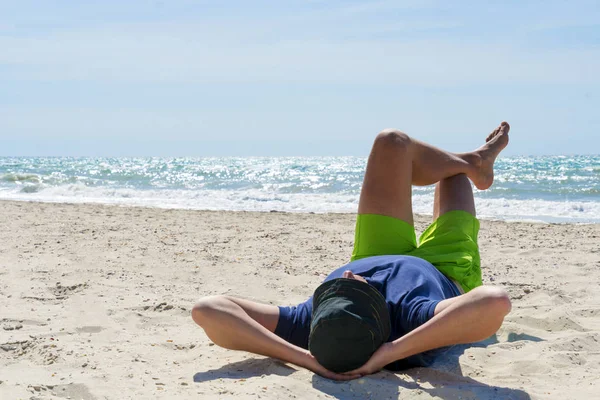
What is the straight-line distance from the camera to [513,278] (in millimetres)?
4578

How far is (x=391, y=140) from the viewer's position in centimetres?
320

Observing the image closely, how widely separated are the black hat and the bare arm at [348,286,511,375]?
0.17 ft

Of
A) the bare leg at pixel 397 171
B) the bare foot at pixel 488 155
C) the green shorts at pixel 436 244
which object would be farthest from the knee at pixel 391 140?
the bare foot at pixel 488 155

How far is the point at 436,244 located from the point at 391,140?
583 millimetres

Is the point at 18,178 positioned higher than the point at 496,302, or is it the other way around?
the point at 496,302

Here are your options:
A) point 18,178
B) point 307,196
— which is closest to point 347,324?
point 307,196

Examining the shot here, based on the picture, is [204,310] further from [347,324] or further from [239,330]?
[347,324]

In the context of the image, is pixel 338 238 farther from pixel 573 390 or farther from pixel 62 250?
pixel 573 390

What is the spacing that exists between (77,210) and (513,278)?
7178 millimetres

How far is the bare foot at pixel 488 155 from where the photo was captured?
3.62 metres

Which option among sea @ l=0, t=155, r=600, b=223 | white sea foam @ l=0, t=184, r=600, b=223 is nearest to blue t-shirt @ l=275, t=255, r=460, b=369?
sea @ l=0, t=155, r=600, b=223

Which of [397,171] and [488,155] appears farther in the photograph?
[488,155]

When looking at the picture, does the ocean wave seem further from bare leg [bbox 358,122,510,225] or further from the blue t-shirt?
the blue t-shirt

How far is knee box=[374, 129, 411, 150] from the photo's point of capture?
126 inches
